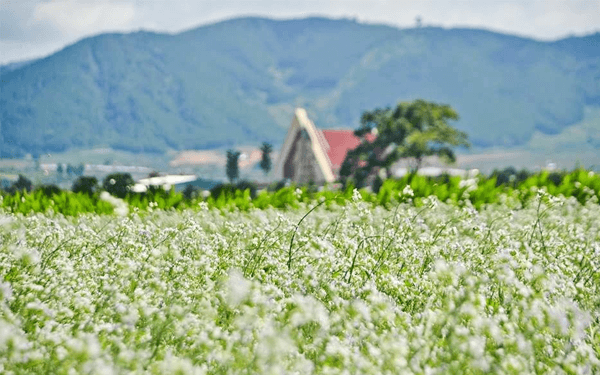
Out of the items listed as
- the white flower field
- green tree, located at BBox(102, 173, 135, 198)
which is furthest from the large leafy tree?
the white flower field

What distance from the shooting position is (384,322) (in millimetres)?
4820

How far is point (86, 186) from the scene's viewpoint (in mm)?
15031

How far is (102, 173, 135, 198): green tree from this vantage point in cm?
1456

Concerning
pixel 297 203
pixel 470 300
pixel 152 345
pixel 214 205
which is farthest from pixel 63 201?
pixel 470 300

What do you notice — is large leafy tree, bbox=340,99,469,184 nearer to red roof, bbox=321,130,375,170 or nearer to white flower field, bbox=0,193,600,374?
red roof, bbox=321,130,375,170

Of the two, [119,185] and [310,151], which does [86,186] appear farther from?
[310,151]

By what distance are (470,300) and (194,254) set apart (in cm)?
372

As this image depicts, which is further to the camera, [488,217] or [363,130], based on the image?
[363,130]

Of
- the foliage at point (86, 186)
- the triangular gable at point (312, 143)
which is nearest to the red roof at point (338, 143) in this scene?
the triangular gable at point (312, 143)

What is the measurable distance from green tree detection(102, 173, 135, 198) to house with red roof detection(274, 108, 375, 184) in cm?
8066

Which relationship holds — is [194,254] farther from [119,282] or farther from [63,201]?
[63,201]

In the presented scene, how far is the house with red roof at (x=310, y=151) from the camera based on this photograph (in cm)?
9825

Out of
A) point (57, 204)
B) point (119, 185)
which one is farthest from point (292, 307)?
point (119, 185)

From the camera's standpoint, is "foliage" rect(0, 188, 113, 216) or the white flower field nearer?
the white flower field
